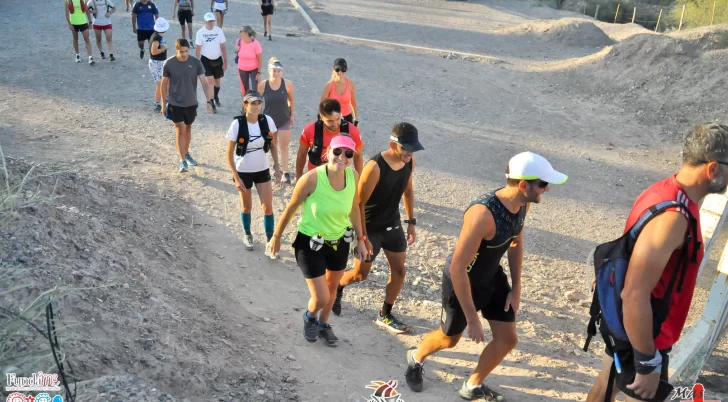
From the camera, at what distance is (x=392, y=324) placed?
6.07 meters

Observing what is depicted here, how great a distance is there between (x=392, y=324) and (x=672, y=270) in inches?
121

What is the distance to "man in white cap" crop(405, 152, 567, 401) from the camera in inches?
164

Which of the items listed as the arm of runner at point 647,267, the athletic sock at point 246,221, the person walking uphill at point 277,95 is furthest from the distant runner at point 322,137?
the arm of runner at point 647,267

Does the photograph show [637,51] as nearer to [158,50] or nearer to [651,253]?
[158,50]

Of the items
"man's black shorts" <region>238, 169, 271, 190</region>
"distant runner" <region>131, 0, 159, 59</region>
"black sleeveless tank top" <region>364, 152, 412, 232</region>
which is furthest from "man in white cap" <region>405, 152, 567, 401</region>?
"distant runner" <region>131, 0, 159, 59</region>

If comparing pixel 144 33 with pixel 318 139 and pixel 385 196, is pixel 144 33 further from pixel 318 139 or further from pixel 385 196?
pixel 385 196

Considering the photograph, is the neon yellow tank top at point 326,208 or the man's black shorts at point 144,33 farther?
the man's black shorts at point 144,33

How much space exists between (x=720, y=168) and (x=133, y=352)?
12.5ft

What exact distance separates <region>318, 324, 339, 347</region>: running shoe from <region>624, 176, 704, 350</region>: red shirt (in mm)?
2812

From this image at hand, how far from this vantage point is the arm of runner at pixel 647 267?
3275mm

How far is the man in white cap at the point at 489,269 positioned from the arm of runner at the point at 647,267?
Answer: 84 centimetres

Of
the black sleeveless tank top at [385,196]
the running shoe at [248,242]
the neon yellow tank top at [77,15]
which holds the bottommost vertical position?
the running shoe at [248,242]

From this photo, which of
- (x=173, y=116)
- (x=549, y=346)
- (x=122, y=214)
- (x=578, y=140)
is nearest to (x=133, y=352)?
(x=122, y=214)

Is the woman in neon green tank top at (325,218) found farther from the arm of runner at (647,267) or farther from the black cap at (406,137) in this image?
the arm of runner at (647,267)
